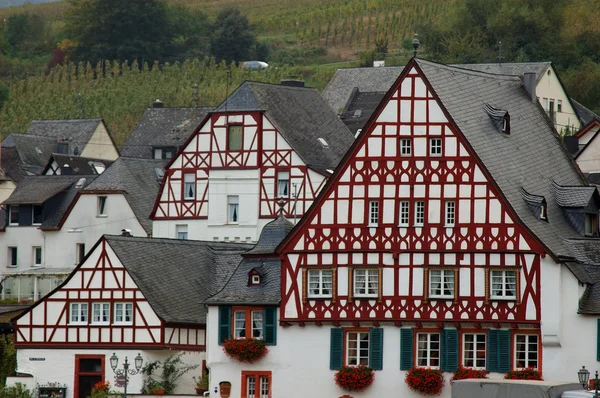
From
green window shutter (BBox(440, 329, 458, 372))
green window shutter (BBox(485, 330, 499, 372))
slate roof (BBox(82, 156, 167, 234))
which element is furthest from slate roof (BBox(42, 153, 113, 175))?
green window shutter (BBox(485, 330, 499, 372))

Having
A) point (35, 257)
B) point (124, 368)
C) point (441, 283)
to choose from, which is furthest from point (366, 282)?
point (35, 257)

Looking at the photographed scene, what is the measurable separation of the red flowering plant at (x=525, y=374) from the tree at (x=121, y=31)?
3739 inches

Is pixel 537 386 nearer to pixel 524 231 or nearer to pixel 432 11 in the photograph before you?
pixel 524 231

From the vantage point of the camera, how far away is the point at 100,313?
74.2 metres

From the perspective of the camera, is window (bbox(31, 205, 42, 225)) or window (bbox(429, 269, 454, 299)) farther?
window (bbox(31, 205, 42, 225))

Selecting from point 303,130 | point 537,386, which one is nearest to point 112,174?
point 303,130

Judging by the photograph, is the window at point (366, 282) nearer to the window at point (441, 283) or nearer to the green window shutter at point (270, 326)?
the window at point (441, 283)

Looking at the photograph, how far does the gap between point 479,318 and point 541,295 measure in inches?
83.1

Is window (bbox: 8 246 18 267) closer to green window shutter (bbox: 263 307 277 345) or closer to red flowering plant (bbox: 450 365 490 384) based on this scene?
green window shutter (bbox: 263 307 277 345)

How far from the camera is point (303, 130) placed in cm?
9062

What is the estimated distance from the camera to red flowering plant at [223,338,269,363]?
67.2 meters

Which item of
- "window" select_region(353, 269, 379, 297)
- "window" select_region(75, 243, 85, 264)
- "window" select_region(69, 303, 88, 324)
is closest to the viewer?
"window" select_region(353, 269, 379, 297)

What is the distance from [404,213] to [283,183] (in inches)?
882

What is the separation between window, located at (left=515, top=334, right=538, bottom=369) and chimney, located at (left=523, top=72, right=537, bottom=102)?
441 inches
